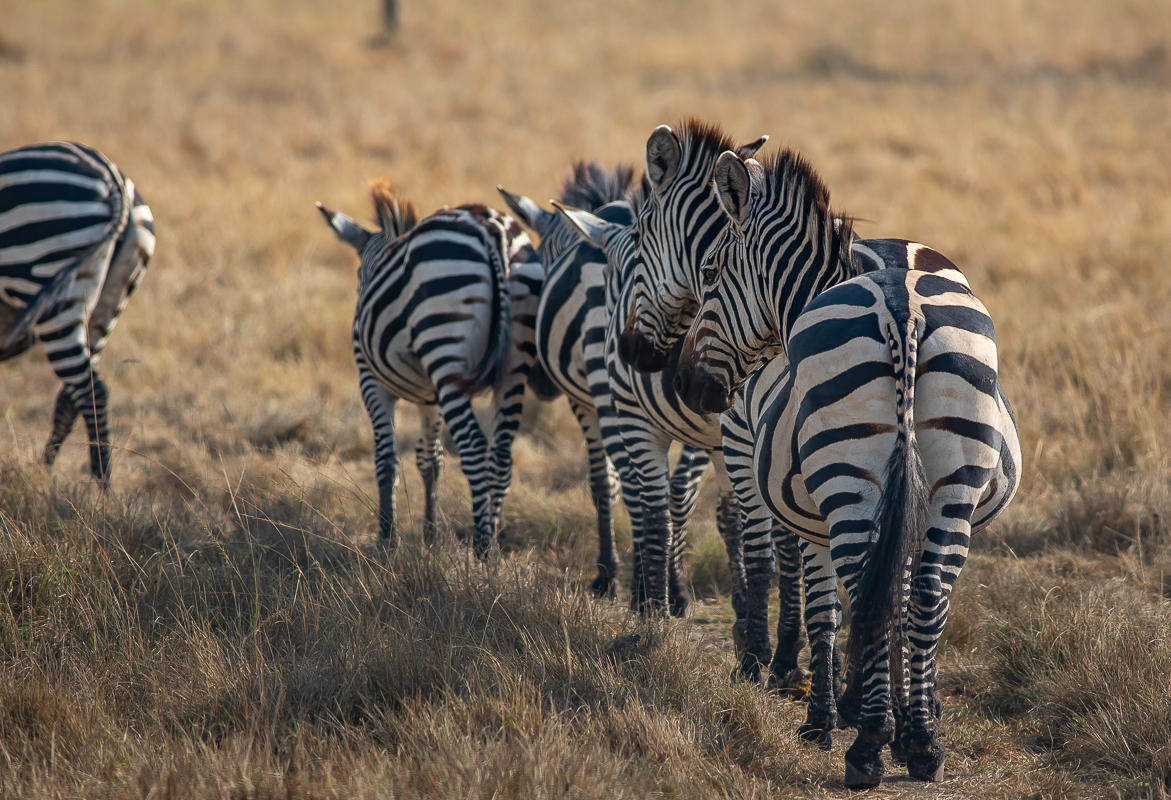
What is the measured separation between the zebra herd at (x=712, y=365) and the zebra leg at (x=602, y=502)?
2cm

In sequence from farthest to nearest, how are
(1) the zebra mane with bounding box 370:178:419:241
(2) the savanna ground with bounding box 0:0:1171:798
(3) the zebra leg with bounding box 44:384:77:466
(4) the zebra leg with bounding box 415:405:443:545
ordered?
(3) the zebra leg with bounding box 44:384:77:466, (1) the zebra mane with bounding box 370:178:419:241, (4) the zebra leg with bounding box 415:405:443:545, (2) the savanna ground with bounding box 0:0:1171:798

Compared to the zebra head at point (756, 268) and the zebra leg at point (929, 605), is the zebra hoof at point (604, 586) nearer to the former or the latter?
the zebra head at point (756, 268)

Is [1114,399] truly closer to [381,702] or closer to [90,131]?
[381,702]

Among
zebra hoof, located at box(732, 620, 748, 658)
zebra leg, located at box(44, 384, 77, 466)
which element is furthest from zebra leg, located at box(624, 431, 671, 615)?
zebra leg, located at box(44, 384, 77, 466)

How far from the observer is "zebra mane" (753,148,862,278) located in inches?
126

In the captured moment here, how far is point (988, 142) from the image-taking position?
48.9 feet

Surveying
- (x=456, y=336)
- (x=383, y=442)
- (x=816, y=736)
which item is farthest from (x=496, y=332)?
(x=816, y=736)

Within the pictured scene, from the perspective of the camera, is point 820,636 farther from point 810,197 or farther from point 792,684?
point 810,197

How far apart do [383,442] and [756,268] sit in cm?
Answer: 304

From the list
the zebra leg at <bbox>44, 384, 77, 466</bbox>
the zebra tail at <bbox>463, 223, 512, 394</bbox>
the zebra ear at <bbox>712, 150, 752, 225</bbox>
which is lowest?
the zebra leg at <bbox>44, 384, 77, 466</bbox>

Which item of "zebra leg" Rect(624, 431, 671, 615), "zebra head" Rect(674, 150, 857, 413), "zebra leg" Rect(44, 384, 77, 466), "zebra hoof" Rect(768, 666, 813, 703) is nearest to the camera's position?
"zebra head" Rect(674, 150, 857, 413)

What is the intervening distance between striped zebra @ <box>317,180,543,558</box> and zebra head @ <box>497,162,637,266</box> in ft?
0.37

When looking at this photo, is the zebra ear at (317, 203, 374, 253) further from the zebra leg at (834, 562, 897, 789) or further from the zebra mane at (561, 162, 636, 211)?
the zebra leg at (834, 562, 897, 789)

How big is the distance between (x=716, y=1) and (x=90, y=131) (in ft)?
78.9
